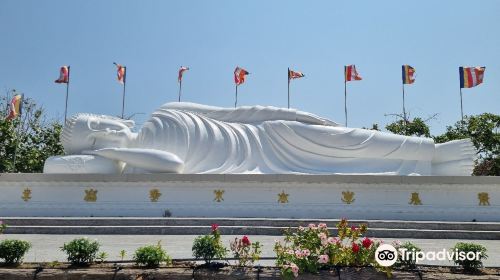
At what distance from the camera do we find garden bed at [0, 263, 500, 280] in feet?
13.5

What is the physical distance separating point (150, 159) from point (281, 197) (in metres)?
2.80

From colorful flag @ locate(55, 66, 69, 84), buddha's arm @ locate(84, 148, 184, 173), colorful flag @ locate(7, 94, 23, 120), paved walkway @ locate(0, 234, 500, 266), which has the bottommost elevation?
paved walkway @ locate(0, 234, 500, 266)

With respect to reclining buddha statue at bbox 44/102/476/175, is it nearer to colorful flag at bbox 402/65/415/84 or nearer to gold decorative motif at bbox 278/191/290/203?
gold decorative motif at bbox 278/191/290/203

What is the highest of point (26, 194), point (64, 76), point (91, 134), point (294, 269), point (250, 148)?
point (64, 76)

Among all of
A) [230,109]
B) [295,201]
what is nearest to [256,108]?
[230,109]

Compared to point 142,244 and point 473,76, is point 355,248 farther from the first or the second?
point 473,76

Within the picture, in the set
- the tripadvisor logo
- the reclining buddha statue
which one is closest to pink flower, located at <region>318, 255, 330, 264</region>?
the tripadvisor logo

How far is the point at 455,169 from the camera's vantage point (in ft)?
32.6

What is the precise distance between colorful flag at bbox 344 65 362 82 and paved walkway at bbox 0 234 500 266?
1211cm

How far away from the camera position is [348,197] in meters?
9.40

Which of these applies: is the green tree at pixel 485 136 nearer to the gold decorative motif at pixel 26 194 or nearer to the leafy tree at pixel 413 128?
the leafy tree at pixel 413 128

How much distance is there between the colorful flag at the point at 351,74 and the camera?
19016 mm

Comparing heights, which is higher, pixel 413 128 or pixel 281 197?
pixel 413 128

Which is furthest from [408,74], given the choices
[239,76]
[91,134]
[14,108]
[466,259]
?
[466,259]
